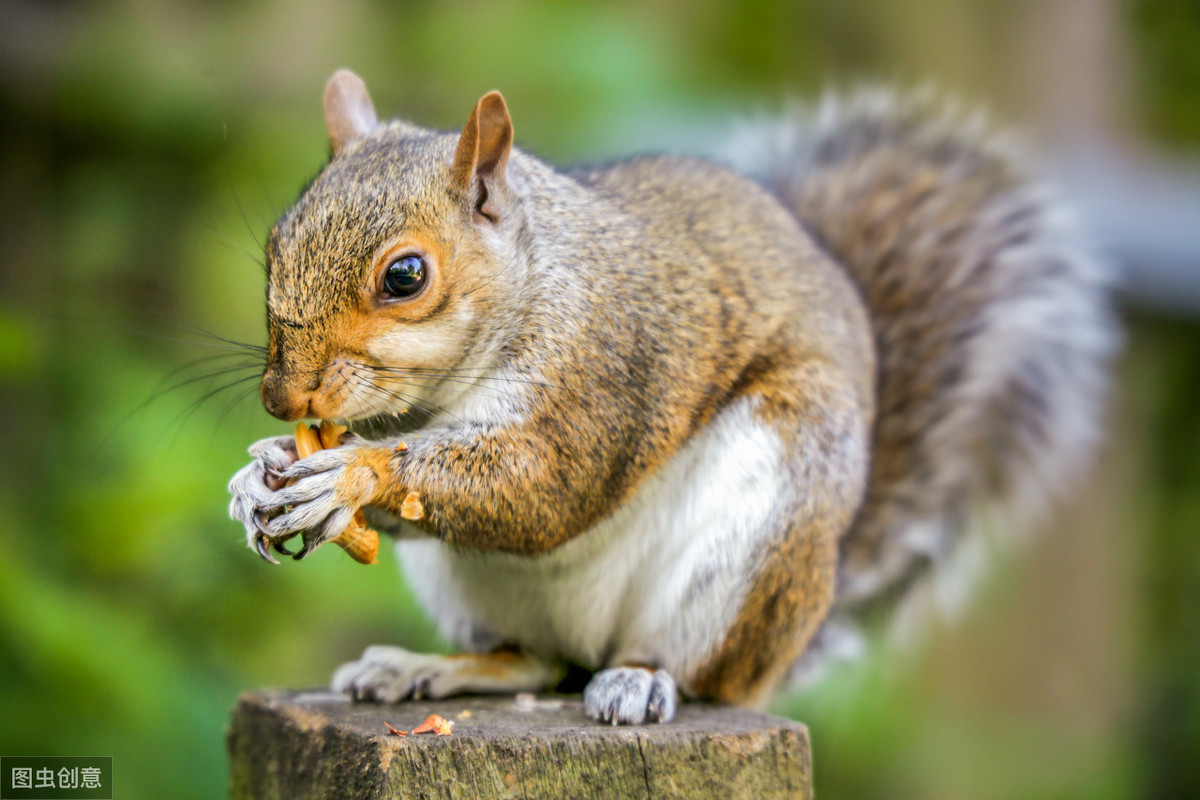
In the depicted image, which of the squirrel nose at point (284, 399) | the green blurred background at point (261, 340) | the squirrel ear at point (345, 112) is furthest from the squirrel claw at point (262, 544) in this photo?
the squirrel ear at point (345, 112)

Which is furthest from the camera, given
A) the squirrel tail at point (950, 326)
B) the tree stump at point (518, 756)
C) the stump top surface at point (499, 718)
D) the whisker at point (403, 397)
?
the squirrel tail at point (950, 326)

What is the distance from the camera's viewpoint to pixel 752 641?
1968 millimetres

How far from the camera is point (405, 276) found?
1.67 meters

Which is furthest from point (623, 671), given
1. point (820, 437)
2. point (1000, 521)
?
point (1000, 521)

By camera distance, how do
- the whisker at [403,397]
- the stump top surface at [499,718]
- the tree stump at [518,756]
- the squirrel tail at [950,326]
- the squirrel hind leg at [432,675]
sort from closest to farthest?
the tree stump at [518,756] → the stump top surface at [499,718] → the whisker at [403,397] → the squirrel hind leg at [432,675] → the squirrel tail at [950,326]

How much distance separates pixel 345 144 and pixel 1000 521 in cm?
179

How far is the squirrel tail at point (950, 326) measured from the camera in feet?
8.22

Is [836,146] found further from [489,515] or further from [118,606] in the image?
[118,606]

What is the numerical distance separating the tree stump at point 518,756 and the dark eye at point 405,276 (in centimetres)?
62

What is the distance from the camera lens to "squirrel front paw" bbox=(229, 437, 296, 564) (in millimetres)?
1602

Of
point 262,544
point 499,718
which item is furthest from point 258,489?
point 499,718

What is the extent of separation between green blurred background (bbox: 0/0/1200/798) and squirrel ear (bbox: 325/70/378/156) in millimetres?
216

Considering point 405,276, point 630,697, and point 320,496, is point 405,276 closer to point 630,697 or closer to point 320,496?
point 320,496

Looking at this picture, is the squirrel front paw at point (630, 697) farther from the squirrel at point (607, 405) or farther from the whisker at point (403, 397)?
the whisker at point (403, 397)
